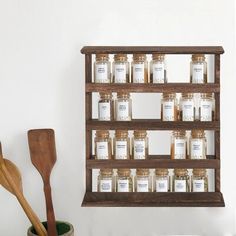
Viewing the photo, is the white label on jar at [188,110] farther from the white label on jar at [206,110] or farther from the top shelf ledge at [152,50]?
the top shelf ledge at [152,50]

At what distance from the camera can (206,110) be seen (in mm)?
2023

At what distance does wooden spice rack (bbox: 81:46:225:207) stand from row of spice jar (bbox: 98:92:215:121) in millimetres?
25

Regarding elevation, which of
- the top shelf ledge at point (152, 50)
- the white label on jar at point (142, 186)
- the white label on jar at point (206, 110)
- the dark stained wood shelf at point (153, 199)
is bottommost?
the dark stained wood shelf at point (153, 199)

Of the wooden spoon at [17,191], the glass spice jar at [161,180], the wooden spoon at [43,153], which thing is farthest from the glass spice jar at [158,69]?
the wooden spoon at [17,191]

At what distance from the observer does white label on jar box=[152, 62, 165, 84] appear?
6.62ft

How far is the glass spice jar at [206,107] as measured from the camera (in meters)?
2.02

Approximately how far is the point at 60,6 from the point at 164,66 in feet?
1.57

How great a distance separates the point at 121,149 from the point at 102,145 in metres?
0.07

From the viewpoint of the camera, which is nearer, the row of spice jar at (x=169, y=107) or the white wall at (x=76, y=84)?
the row of spice jar at (x=169, y=107)

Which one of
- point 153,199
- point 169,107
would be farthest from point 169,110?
point 153,199

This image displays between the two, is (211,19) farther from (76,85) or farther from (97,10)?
(76,85)

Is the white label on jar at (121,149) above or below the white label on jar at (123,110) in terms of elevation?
below

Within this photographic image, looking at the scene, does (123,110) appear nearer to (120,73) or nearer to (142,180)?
(120,73)

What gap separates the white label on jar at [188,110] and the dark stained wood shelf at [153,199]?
0.93ft
